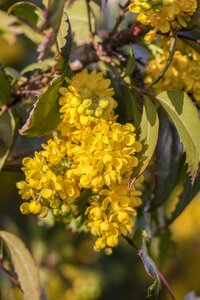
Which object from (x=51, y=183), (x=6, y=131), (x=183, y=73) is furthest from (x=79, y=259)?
(x=51, y=183)

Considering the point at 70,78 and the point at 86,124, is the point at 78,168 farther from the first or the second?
the point at 70,78

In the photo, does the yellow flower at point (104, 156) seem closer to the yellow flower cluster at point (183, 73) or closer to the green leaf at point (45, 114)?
the green leaf at point (45, 114)

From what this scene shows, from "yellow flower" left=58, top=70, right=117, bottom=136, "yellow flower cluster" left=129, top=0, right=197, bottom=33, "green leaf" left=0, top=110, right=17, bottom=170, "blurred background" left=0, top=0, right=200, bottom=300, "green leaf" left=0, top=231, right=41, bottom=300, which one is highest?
"yellow flower cluster" left=129, top=0, right=197, bottom=33

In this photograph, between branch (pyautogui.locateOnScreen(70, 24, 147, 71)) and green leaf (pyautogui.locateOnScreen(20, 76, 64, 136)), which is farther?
branch (pyautogui.locateOnScreen(70, 24, 147, 71))

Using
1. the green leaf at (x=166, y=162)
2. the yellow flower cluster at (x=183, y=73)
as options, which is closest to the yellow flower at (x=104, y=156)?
the yellow flower cluster at (x=183, y=73)

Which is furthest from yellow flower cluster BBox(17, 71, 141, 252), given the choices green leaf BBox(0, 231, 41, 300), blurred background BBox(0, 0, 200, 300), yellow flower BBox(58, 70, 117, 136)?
blurred background BBox(0, 0, 200, 300)

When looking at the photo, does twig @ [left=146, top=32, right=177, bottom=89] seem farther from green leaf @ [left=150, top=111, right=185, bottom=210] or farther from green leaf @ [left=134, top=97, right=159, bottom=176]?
green leaf @ [left=150, top=111, right=185, bottom=210]

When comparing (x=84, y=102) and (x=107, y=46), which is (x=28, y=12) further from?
(x=84, y=102)
